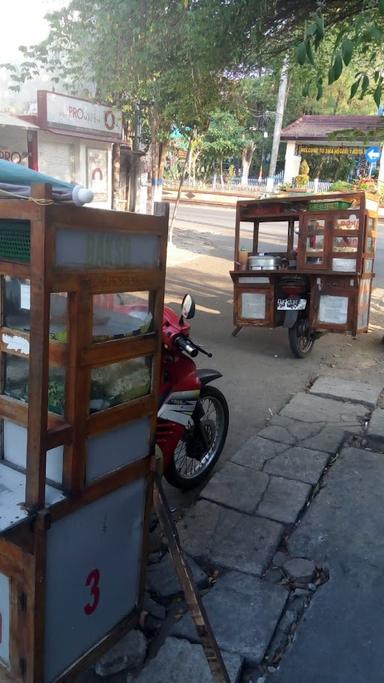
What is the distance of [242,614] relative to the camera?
95.8 inches

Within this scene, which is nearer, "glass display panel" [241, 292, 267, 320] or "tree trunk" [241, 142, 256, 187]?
"glass display panel" [241, 292, 267, 320]

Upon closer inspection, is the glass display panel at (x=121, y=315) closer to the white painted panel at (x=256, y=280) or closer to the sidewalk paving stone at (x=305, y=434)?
the sidewalk paving stone at (x=305, y=434)

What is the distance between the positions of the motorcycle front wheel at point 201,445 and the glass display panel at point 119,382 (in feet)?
4.01

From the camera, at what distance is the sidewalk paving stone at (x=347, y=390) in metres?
5.05

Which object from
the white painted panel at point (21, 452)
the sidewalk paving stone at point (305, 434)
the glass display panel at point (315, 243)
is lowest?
the sidewalk paving stone at point (305, 434)

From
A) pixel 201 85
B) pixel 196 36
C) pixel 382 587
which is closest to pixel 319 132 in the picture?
pixel 201 85

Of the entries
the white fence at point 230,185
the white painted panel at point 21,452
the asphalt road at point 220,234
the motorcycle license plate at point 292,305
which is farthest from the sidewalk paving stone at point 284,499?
the white fence at point 230,185

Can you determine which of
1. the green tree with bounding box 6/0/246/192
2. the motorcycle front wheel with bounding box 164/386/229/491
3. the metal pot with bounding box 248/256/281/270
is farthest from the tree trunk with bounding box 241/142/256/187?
the motorcycle front wheel with bounding box 164/386/229/491

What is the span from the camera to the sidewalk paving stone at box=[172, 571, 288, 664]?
2.27m

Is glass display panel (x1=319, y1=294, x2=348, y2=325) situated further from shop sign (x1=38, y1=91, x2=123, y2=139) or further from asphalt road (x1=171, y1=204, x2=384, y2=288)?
shop sign (x1=38, y1=91, x2=123, y2=139)

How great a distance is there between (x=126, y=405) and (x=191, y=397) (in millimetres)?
1150

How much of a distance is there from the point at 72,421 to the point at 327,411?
3.37 meters

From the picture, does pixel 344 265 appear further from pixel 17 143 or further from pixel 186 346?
pixel 17 143

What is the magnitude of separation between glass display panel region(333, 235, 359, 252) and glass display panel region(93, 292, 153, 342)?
4.36m
